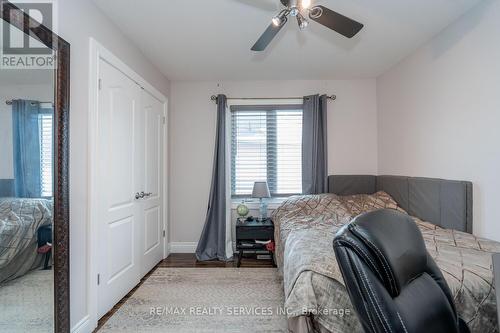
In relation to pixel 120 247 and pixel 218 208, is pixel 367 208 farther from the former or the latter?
pixel 120 247

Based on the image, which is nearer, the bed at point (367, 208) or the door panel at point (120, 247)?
the bed at point (367, 208)

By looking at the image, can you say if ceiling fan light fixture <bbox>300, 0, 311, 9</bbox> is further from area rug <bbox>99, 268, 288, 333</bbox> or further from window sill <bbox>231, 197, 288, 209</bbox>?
window sill <bbox>231, 197, 288, 209</bbox>

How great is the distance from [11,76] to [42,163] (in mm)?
498

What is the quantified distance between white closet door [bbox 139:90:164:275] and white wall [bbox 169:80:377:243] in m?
0.36

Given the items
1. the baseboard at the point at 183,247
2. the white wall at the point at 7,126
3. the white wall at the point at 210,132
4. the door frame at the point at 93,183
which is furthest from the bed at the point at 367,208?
the white wall at the point at 7,126

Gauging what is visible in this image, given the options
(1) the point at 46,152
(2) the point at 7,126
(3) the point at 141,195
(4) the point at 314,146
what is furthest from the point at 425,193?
(2) the point at 7,126

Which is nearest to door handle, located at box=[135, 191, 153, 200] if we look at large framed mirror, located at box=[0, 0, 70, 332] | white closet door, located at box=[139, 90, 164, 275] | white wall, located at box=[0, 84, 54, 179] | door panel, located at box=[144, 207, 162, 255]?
white closet door, located at box=[139, 90, 164, 275]

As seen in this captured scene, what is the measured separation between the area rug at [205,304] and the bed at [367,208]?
0.57 m

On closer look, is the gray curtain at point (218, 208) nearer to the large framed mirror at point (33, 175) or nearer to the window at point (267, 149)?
the window at point (267, 149)

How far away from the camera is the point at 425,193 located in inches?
98.7

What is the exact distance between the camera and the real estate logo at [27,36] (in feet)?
4.21

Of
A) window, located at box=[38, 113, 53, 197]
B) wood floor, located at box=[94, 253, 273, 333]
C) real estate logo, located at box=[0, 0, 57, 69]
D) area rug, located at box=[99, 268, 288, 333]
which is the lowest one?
wood floor, located at box=[94, 253, 273, 333]

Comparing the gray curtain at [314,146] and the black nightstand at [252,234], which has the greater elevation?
the gray curtain at [314,146]

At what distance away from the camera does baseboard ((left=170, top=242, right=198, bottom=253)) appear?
12.0 ft
